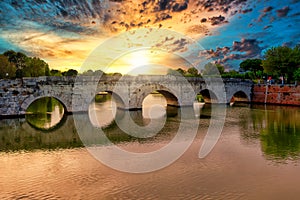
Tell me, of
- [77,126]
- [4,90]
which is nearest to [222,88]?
[77,126]

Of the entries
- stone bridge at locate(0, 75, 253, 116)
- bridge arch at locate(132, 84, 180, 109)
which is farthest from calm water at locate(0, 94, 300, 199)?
bridge arch at locate(132, 84, 180, 109)

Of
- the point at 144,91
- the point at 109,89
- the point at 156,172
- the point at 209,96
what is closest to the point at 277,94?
the point at 209,96

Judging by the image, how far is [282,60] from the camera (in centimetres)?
3962

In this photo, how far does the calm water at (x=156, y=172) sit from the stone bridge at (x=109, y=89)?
580 centimetres

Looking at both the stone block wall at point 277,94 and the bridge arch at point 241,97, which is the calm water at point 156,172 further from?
the bridge arch at point 241,97

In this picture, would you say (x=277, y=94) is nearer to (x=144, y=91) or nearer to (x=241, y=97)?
(x=241, y=97)

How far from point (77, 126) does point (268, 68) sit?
30.8m

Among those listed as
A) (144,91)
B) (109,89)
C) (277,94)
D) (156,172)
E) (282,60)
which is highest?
(282,60)

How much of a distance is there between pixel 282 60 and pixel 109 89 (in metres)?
24.8

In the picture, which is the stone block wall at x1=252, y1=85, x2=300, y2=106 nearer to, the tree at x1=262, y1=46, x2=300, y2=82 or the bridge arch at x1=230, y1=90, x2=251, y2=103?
the bridge arch at x1=230, y1=90, x2=251, y2=103

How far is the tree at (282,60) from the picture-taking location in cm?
3966

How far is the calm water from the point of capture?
9195mm

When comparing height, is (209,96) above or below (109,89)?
below

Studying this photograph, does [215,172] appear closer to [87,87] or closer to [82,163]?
[82,163]
